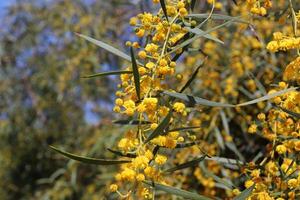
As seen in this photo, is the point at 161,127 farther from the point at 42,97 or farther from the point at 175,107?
the point at 42,97

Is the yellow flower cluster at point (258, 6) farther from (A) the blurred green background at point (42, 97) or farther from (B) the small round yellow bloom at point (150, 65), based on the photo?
(A) the blurred green background at point (42, 97)

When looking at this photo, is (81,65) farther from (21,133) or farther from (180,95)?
(180,95)

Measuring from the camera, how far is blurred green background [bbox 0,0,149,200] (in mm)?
3463

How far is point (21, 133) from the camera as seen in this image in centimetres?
387

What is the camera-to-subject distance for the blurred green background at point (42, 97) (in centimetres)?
346

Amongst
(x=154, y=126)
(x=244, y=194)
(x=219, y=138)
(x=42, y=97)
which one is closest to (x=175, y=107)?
(x=154, y=126)

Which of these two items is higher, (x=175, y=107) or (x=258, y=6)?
(x=258, y=6)

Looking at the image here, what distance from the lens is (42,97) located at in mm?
3797

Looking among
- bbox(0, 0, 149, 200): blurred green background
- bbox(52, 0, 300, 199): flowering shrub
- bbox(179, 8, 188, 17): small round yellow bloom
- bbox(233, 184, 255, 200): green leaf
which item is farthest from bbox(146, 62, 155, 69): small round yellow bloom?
bbox(0, 0, 149, 200): blurred green background

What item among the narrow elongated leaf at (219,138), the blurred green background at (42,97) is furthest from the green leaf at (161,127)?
the blurred green background at (42,97)

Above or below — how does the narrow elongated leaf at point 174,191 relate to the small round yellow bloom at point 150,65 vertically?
below

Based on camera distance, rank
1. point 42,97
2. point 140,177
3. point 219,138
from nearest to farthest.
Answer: point 140,177
point 219,138
point 42,97

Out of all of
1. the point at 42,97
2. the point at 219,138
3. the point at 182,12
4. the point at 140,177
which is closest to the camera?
the point at 140,177

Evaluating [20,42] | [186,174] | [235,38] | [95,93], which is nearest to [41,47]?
[20,42]
